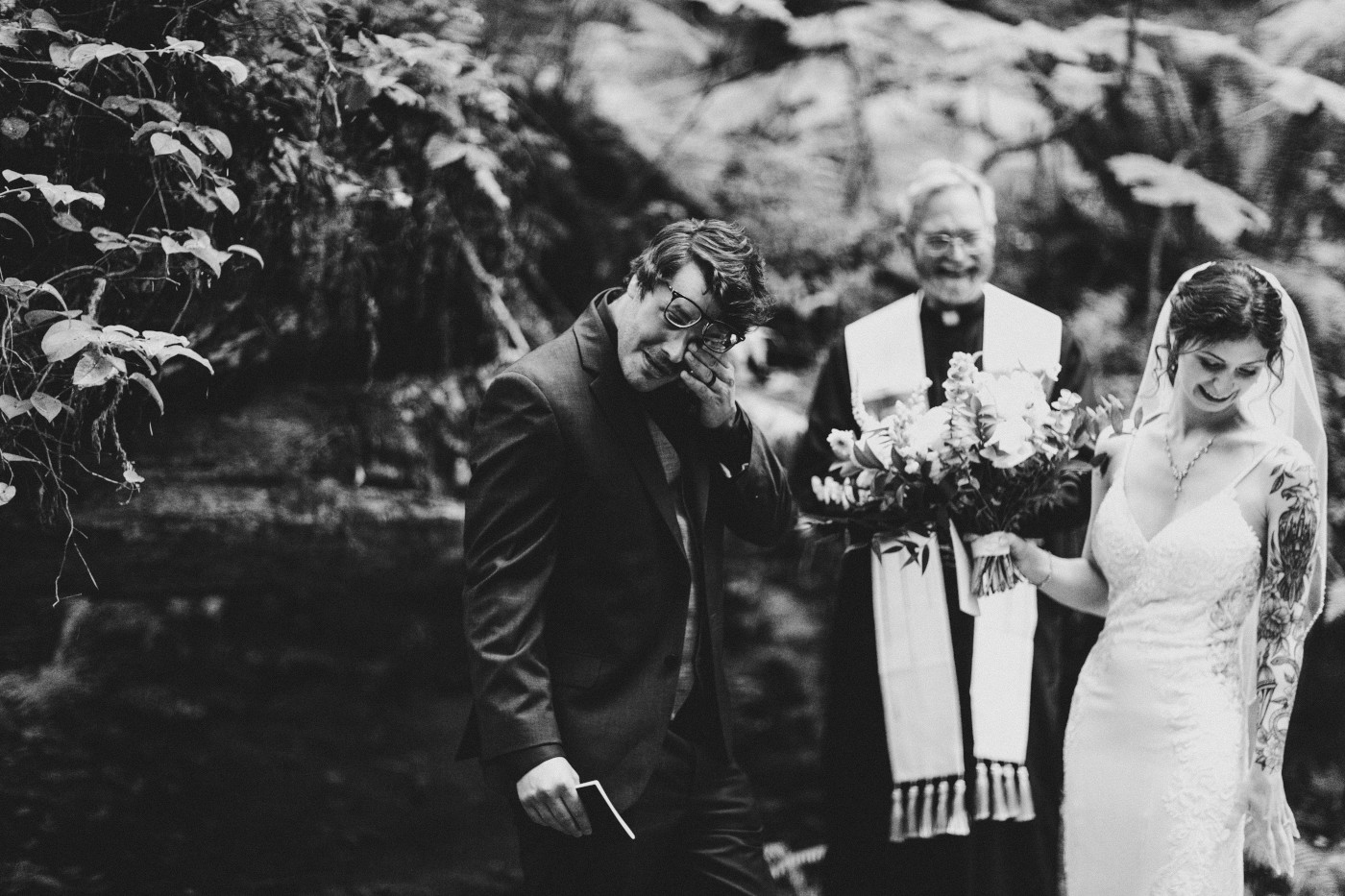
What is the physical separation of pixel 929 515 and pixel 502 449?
1.22 m

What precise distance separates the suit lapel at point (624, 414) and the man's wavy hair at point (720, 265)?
0.21 m

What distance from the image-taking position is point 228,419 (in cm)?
439

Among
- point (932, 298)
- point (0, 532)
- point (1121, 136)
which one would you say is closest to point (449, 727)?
point (0, 532)

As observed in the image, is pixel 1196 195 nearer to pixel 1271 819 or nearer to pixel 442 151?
pixel 1271 819

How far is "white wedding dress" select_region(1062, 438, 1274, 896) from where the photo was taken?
2.84 metres

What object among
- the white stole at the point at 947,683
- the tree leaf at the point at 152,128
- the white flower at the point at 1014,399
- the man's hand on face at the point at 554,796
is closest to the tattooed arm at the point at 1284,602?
the white flower at the point at 1014,399

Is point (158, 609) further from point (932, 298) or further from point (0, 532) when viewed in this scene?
point (932, 298)

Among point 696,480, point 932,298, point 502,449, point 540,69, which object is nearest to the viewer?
point 502,449

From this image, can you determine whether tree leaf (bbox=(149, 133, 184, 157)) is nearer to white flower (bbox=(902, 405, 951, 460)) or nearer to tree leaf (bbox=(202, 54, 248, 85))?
tree leaf (bbox=(202, 54, 248, 85))

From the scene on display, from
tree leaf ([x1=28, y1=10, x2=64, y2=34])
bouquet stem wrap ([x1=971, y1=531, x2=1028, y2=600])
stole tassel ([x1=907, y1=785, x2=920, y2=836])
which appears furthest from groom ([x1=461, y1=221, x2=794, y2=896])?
tree leaf ([x1=28, y1=10, x2=64, y2=34])

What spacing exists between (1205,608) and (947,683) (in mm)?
1004

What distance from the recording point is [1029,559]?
3.15 m

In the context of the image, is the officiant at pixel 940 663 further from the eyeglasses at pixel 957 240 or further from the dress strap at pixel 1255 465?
the dress strap at pixel 1255 465

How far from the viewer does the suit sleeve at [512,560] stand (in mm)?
2551
